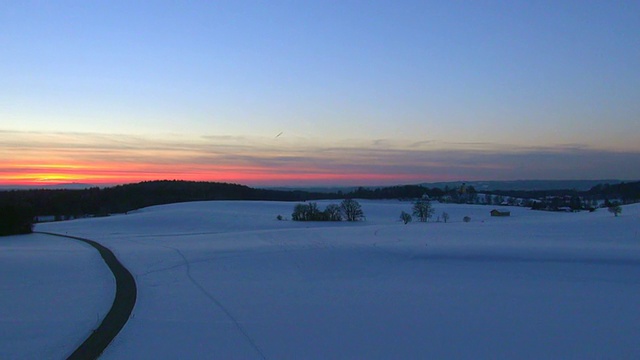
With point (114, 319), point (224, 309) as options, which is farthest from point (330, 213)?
point (114, 319)

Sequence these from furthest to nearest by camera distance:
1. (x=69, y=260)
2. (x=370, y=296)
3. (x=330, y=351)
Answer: (x=69, y=260), (x=370, y=296), (x=330, y=351)

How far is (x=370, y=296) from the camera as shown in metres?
15.4

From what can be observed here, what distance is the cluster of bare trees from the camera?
66.2 metres

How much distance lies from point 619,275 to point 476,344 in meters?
10.7

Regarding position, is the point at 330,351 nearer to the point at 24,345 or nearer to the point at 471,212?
the point at 24,345

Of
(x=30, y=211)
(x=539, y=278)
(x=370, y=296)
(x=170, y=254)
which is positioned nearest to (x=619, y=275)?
(x=539, y=278)

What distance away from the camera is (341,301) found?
1476 centimetres

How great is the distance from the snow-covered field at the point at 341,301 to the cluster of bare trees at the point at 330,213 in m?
38.2

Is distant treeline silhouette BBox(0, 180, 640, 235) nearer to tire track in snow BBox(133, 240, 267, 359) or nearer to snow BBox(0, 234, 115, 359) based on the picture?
→ snow BBox(0, 234, 115, 359)

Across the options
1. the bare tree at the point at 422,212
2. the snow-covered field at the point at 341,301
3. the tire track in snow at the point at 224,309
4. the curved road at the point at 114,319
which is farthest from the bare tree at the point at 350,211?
the curved road at the point at 114,319

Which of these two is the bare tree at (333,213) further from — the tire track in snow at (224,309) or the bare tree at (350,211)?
the tire track in snow at (224,309)

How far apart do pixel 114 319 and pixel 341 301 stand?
19.7ft

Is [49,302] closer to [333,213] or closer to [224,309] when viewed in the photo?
[224,309]

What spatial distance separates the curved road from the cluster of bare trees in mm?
45812
